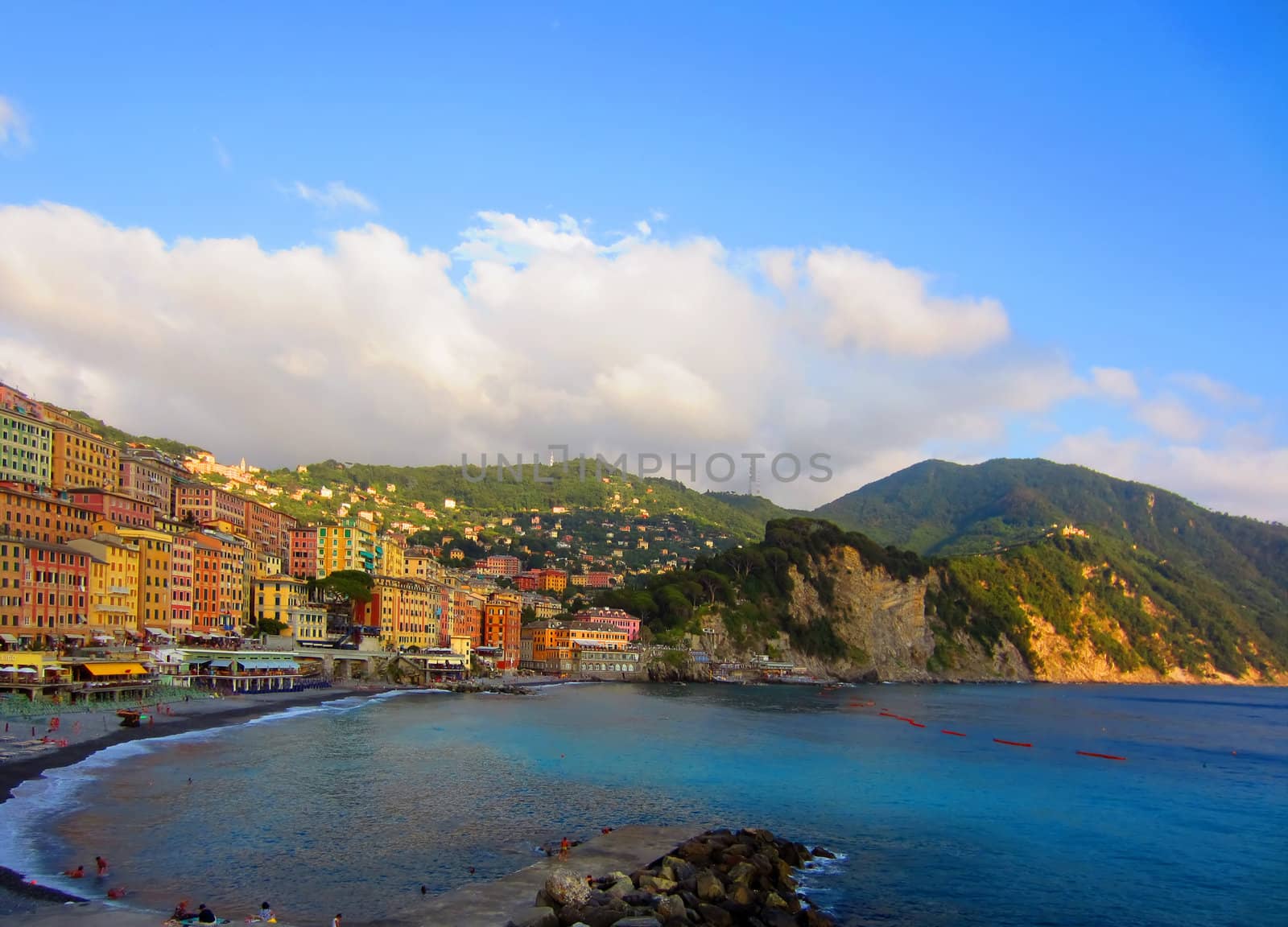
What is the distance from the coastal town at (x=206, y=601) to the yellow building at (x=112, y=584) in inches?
5.7

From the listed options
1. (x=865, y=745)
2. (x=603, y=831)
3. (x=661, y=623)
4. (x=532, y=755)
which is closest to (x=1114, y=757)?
(x=865, y=745)

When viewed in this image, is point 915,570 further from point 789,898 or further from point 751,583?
point 789,898

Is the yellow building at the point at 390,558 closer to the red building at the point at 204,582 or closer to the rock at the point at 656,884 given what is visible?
the red building at the point at 204,582

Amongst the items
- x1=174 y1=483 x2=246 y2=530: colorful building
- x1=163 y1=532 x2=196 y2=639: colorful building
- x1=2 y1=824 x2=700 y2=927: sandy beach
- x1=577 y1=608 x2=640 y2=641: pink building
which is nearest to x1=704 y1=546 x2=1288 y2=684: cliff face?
x1=577 y1=608 x2=640 y2=641: pink building

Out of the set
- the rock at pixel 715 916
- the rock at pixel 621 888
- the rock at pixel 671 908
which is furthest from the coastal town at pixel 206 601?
the rock at pixel 715 916

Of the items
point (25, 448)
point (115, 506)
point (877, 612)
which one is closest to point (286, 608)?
point (115, 506)

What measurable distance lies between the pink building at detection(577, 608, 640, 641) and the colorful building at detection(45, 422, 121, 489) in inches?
2675

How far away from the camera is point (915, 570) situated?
6747 inches

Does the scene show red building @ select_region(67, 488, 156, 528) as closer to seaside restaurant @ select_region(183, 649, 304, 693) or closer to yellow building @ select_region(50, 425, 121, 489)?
yellow building @ select_region(50, 425, 121, 489)

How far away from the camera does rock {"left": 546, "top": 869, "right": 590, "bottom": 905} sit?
2069cm

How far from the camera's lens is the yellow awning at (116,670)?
56.3m

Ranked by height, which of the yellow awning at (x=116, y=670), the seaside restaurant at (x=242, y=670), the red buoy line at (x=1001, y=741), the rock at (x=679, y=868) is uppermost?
the yellow awning at (x=116, y=670)

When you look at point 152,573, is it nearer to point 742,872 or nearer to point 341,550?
point 341,550

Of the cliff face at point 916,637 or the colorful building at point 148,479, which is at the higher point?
the colorful building at point 148,479
